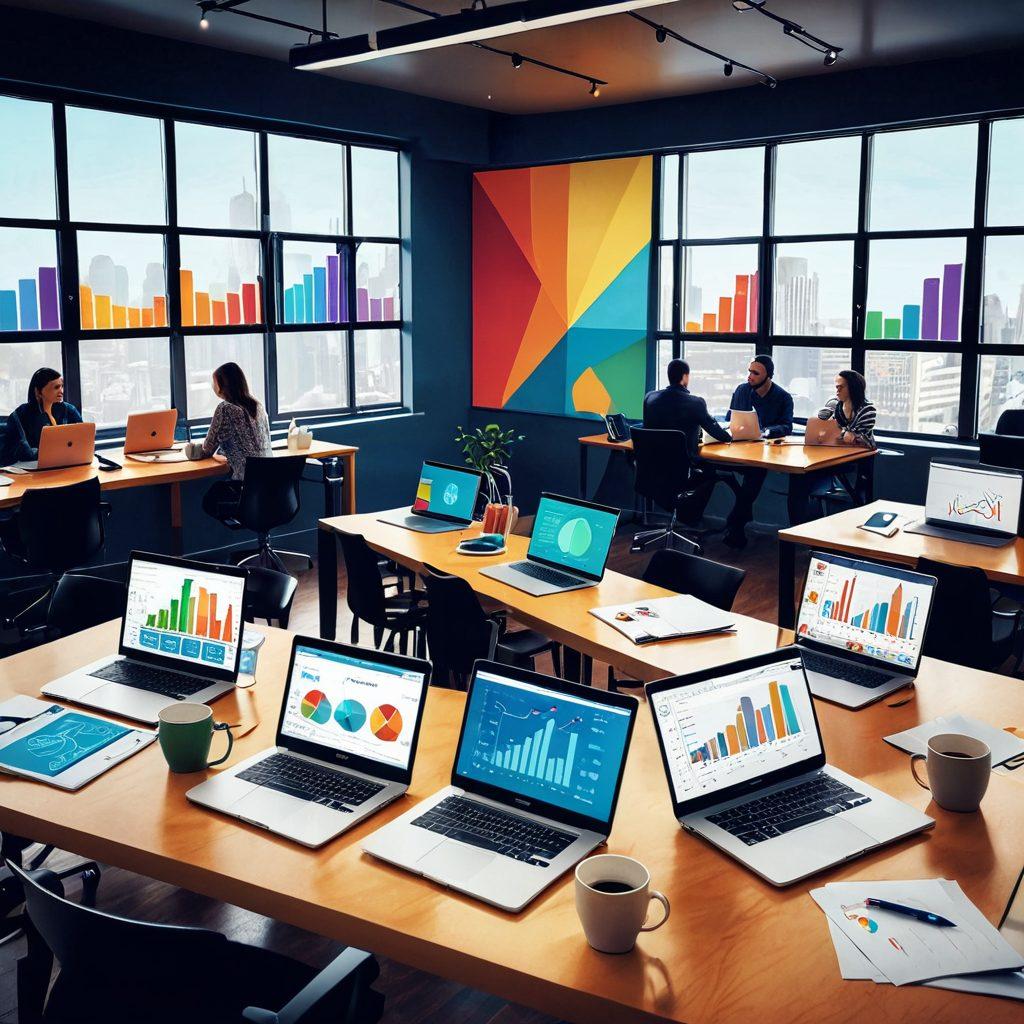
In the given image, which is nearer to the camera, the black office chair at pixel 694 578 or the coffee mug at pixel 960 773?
the coffee mug at pixel 960 773

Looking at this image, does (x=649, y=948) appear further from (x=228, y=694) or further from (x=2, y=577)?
(x=2, y=577)

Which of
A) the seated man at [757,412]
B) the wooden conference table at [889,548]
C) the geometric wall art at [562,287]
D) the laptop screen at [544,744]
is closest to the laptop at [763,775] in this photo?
the laptop screen at [544,744]

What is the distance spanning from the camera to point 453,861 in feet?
7.36

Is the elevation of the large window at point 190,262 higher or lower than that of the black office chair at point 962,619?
higher

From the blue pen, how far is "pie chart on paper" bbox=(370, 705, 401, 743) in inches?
42.8

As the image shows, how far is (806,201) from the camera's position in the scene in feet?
27.3

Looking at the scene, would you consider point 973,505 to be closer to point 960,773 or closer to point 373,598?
point 373,598

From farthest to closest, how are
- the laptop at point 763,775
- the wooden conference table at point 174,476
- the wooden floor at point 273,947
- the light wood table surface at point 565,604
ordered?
the wooden conference table at point 174,476
the light wood table surface at point 565,604
the wooden floor at point 273,947
the laptop at point 763,775

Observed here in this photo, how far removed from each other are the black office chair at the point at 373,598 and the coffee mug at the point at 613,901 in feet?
9.74

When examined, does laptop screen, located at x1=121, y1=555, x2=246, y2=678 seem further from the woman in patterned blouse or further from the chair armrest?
the woman in patterned blouse

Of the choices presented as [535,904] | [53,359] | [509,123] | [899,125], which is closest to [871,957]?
[535,904]

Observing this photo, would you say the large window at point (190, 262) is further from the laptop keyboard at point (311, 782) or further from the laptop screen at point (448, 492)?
the laptop keyboard at point (311, 782)

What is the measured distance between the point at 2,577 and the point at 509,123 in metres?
5.70

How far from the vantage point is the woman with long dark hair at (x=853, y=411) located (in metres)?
7.68
